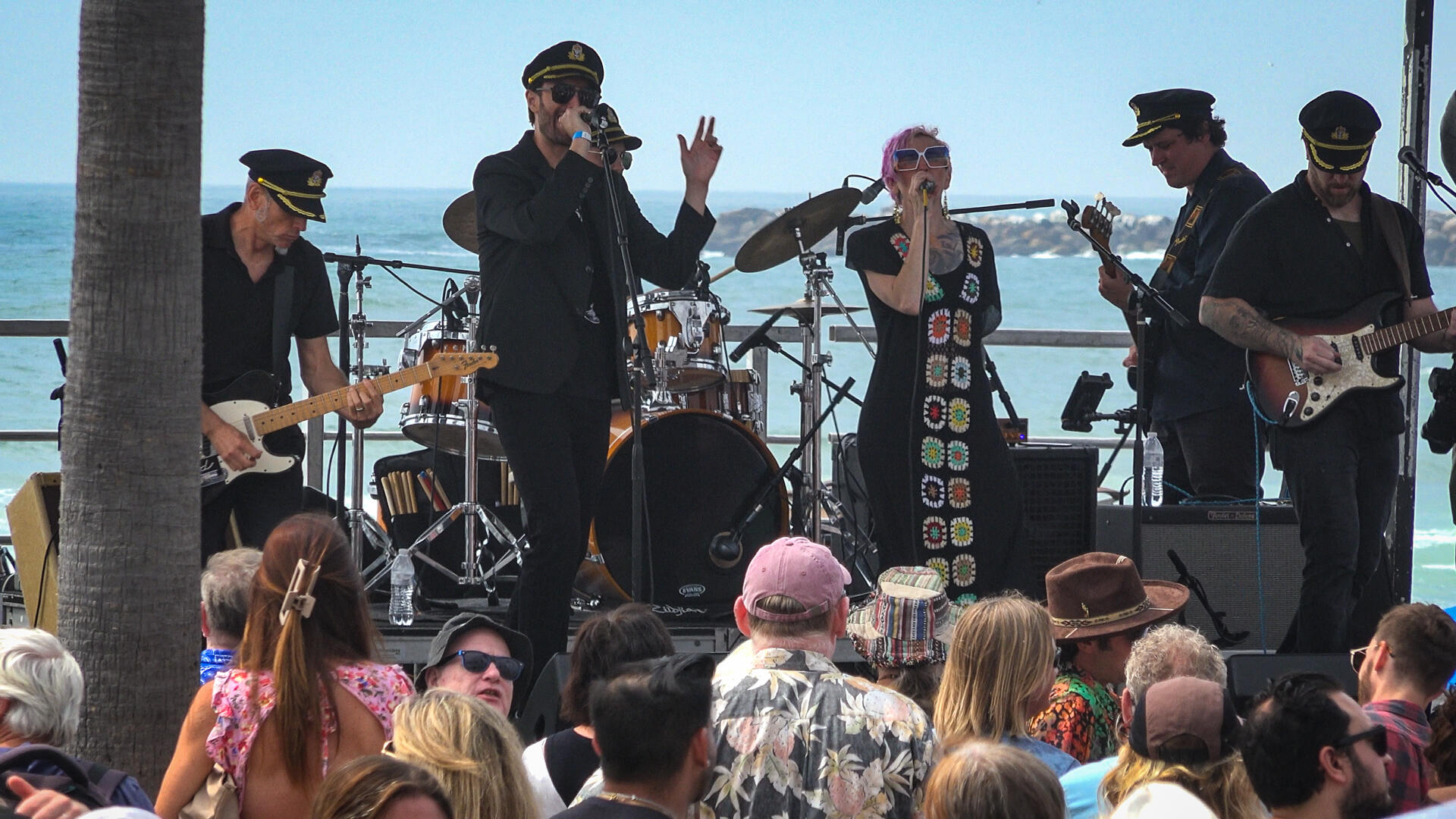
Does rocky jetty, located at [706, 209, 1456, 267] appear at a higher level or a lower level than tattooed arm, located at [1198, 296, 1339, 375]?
higher

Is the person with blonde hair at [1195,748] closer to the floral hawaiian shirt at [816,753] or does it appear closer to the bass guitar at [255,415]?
the floral hawaiian shirt at [816,753]

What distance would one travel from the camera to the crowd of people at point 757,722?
2387 millimetres

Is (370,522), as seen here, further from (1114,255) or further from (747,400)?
(1114,255)

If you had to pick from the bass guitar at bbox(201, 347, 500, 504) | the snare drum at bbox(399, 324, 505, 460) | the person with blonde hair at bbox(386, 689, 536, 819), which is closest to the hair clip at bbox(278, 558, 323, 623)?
the person with blonde hair at bbox(386, 689, 536, 819)

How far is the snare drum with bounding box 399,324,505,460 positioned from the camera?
21.1ft

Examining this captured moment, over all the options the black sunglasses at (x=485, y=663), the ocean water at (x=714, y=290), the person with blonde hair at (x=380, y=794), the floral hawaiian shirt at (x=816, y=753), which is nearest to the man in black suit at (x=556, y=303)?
the black sunglasses at (x=485, y=663)

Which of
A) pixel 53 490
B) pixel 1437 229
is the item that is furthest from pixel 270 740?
pixel 1437 229

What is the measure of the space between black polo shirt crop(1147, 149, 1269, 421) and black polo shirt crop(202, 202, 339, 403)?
312cm

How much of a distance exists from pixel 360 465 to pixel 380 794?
14.1 ft

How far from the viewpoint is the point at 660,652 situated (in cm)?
334

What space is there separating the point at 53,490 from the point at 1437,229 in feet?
44.2

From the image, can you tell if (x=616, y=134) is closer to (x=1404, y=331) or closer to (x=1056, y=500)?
(x=1056, y=500)

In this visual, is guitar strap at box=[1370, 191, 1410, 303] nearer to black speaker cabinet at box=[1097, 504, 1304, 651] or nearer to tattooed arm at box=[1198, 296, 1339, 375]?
tattooed arm at box=[1198, 296, 1339, 375]

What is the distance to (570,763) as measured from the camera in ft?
10.00
